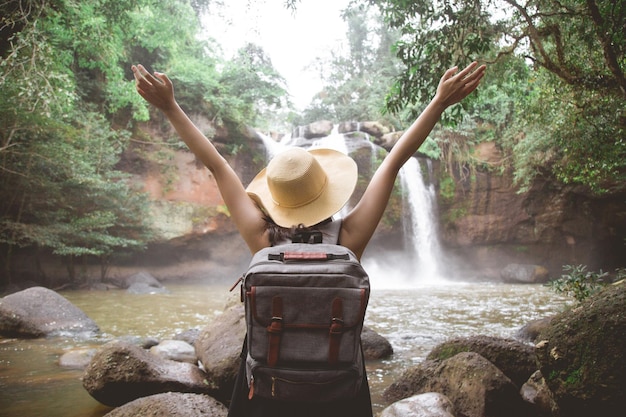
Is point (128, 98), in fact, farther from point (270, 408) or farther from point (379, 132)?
point (270, 408)

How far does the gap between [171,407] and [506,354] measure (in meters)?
3.22

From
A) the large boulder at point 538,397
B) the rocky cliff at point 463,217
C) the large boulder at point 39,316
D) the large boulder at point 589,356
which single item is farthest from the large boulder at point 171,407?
the rocky cliff at point 463,217

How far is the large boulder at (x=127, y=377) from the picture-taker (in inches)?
139

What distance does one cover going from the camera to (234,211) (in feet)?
5.45

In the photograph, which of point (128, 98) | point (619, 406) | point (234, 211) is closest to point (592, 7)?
point (619, 406)

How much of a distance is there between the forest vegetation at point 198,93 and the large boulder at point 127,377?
262 cm

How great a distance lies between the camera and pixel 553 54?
26.0 feet

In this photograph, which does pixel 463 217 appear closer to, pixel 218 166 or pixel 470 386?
pixel 470 386

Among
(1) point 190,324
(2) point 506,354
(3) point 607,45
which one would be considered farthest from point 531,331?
(1) point 190,324

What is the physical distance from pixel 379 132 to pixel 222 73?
791 cm

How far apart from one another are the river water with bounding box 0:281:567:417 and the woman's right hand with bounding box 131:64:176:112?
3.00 metres

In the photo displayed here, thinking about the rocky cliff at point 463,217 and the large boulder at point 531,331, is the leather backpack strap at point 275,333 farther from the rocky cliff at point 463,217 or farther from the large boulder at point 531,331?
the rocky cliff at point 463,217

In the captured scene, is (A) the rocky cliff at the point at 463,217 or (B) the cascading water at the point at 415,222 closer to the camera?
(A) the rocky cliff at the point at 463,217

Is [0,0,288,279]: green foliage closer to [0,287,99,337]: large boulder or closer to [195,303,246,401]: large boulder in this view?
[0,287,99,337]: large boulder
